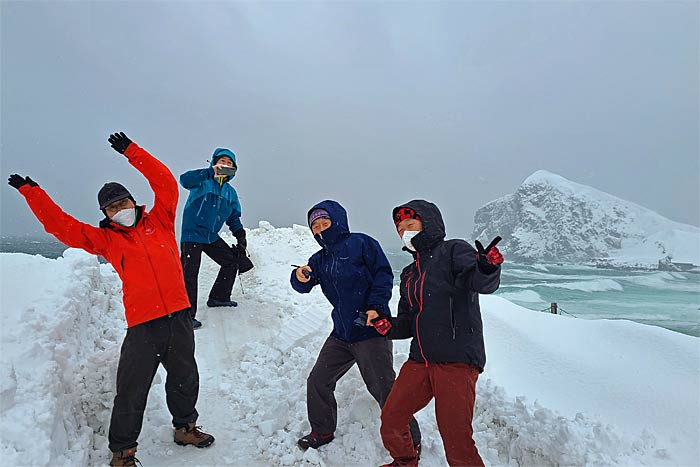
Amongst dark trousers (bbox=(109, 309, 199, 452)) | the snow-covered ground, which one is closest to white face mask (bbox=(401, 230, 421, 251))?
the snow-covered ground

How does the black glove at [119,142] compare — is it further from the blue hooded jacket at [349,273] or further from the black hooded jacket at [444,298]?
the black hooded jacket at [444,298]

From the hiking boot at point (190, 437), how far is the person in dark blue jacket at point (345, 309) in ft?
2.86

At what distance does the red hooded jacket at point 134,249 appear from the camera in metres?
3.23

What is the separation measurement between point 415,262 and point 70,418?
3.01 m

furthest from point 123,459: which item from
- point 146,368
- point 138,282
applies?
point 138,282

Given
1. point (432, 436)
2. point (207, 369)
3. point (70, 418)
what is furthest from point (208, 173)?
point (432, 436)

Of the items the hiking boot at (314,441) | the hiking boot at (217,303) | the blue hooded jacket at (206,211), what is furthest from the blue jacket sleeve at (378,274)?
the hiking boot at (217,303)

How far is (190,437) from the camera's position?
3.65 meters

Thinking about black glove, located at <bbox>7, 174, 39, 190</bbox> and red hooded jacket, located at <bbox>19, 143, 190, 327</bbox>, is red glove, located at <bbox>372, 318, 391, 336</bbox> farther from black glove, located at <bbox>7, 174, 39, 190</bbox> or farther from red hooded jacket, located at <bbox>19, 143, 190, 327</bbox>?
black glove, located at <bbox>7, 174, 39, 190</bbox>

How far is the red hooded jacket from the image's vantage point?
3227 mm

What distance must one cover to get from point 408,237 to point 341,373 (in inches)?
59.1

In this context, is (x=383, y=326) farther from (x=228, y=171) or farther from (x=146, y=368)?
(x=228, y=171)

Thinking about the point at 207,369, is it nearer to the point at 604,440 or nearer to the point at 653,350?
the point at 604,440

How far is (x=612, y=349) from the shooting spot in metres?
4.46
